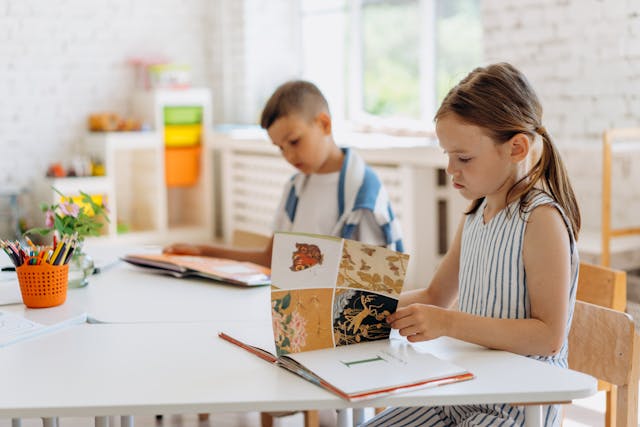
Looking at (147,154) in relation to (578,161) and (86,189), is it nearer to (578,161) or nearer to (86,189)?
(86,189)

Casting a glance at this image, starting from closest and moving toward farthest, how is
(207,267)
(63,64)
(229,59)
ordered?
(207,267)
(63,64)
(229,59)

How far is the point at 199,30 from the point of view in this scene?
595cm

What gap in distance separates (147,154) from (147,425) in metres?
3.17

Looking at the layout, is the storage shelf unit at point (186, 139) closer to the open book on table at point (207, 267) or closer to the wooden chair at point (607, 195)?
the wooden chair at point (607, 195)

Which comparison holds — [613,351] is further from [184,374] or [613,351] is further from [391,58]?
[391,58]

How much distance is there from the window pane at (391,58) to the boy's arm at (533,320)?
362 centimetres

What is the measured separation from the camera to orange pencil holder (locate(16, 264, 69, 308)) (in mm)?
1728

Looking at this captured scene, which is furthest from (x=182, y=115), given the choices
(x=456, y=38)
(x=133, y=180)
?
(x=456, y=38)

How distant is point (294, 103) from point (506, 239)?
953 millimetres

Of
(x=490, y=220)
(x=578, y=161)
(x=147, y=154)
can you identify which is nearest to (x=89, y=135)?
(x=147, y=154)

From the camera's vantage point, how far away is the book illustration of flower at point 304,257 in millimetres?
1350

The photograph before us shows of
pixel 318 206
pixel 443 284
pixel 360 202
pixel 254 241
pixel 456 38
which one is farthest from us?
pixel 456 38

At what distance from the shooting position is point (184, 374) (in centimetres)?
129

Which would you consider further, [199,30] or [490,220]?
[199,30]
